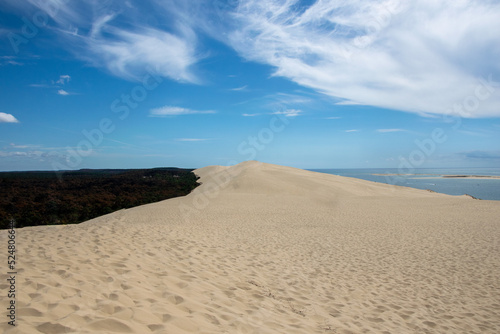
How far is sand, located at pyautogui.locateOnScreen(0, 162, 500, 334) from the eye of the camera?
3686mm

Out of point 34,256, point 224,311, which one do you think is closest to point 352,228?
point 224,311

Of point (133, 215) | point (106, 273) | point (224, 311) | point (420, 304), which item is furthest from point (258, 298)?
point (133, 215)

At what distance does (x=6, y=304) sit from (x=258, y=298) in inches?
149

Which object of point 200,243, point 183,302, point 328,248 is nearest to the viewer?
point 183,302

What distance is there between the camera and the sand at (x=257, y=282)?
3.69 m

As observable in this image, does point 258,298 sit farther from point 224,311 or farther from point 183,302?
point 183,302

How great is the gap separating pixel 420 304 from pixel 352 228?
350 inches

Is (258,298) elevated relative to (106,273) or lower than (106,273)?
lower

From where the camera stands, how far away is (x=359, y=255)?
31.2ft

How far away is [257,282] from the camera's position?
6.20 m

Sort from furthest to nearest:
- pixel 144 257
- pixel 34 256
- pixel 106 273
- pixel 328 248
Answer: pixel 328 248
pixel 144 257
pixel 34 256
pixel 106 273

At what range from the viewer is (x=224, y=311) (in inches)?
169

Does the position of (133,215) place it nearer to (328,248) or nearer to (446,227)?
(328,248)

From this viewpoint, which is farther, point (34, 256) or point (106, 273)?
point (34, 256)
